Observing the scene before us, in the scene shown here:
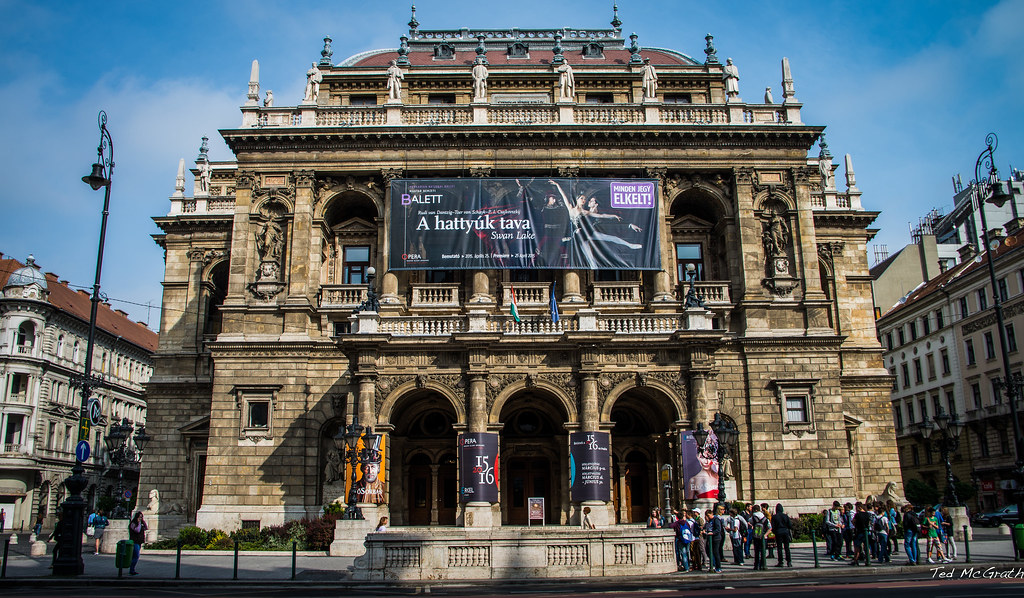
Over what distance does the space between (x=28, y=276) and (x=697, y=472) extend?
52.8 meters

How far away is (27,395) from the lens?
57.1m

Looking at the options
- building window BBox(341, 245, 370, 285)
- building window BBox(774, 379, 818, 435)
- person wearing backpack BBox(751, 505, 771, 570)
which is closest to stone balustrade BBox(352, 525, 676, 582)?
person wearing backpack BBox(751, 505, 771, 570)

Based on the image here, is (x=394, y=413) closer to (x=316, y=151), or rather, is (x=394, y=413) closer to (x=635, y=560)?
(x=316, y=151)

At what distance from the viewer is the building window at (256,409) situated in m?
33.5

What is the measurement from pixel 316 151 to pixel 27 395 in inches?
1415

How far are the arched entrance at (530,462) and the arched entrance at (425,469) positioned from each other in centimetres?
234

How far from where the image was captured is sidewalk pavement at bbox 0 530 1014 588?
773 inches

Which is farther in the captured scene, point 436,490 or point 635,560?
point 436,490

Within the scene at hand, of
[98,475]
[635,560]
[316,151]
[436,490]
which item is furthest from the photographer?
[98,475]

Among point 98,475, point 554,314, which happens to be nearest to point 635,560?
point 554,314

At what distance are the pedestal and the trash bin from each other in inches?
458

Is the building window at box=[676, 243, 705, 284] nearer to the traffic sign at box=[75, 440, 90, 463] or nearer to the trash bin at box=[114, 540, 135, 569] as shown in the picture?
the traffic sign at box=[75, 440, 90, 463]

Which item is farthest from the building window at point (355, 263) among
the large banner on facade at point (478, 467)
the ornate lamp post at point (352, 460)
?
the ornate lamp post at point (352, 460)

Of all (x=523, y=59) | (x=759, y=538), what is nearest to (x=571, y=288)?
(x=759, y=538)
